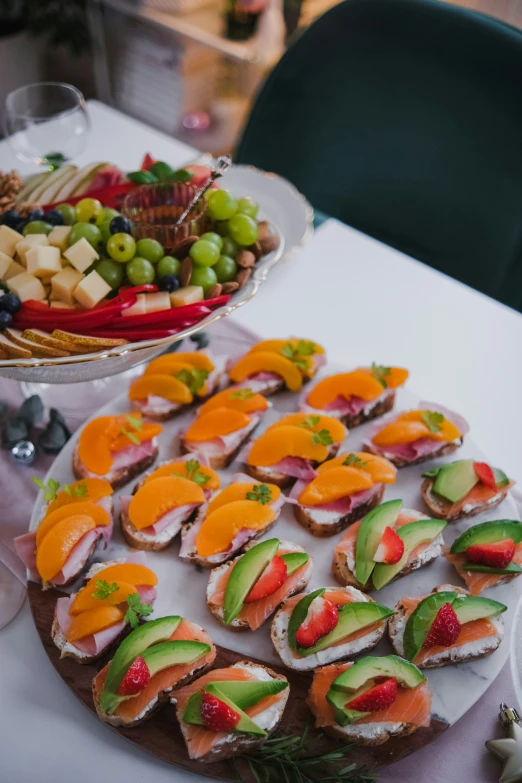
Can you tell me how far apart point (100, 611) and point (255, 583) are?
0.26 m

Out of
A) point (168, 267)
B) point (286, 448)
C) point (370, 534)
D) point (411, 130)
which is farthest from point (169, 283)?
point (411, 130)

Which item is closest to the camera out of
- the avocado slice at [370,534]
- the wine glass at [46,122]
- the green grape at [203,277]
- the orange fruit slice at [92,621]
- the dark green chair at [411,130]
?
the orange fruit slice at [92,621]

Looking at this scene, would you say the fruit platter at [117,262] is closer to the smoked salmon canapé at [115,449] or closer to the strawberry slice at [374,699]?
the smoked salmon canapé at [115,449]

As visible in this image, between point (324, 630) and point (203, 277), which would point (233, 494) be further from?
point (203, 277)

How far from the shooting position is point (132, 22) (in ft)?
13.5

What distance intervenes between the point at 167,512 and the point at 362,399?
1.68ft

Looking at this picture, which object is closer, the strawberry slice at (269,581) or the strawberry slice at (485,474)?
the strawberry slice at (269,581)

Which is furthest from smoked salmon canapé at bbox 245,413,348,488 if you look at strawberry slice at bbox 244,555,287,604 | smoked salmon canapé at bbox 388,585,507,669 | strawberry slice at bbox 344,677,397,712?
strawberry slice at bbox 344,677,397,712

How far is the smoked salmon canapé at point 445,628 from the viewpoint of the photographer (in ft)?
3.81

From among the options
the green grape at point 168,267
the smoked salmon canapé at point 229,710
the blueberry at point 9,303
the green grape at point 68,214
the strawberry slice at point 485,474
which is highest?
the green grape at point 68,214

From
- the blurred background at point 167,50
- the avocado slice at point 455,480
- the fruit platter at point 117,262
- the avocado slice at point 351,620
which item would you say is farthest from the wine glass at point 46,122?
the blurred background at point 167,50

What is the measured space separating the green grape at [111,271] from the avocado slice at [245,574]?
2.02 feet

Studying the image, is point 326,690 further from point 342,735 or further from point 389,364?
point 389,364

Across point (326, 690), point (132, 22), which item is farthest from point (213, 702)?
point (132, 22)
